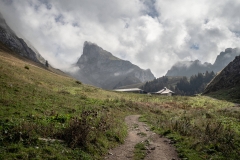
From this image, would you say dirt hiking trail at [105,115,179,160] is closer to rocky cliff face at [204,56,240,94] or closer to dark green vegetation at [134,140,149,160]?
dark green vegetation at [134,140,149,160]

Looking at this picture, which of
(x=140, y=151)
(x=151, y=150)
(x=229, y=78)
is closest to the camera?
(x=140, y=151)

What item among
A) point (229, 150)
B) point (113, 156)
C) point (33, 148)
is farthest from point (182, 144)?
point (33, 148)

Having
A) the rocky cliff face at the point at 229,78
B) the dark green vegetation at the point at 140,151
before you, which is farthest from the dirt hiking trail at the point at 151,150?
the rocky cliff face at the point at 229,78

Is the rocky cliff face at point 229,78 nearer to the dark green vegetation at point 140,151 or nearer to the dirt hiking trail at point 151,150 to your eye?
the dirt hiking trail at point 151,150

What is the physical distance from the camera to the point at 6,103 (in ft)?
55.1

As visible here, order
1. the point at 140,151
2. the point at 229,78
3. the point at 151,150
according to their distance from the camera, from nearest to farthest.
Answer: the point at 140,151 < the point at 151,150 < the point at 229,78

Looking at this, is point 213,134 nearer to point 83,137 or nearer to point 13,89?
point 83,137

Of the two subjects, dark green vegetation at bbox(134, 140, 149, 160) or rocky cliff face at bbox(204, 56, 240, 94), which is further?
rocky cliff face at bbox(204, 56, 240, 94)

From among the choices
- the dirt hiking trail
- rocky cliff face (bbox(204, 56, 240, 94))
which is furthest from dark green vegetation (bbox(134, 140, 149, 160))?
rocky cliff face (bbox(204, 56, 240, 94))

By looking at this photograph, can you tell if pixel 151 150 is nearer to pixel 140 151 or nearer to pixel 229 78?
pixel 140 151

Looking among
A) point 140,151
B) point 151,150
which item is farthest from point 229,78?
point 140,151

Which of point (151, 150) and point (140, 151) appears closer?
point (140, 151)

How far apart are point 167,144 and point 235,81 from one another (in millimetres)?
123412

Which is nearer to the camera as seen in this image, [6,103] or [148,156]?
[148,156]
